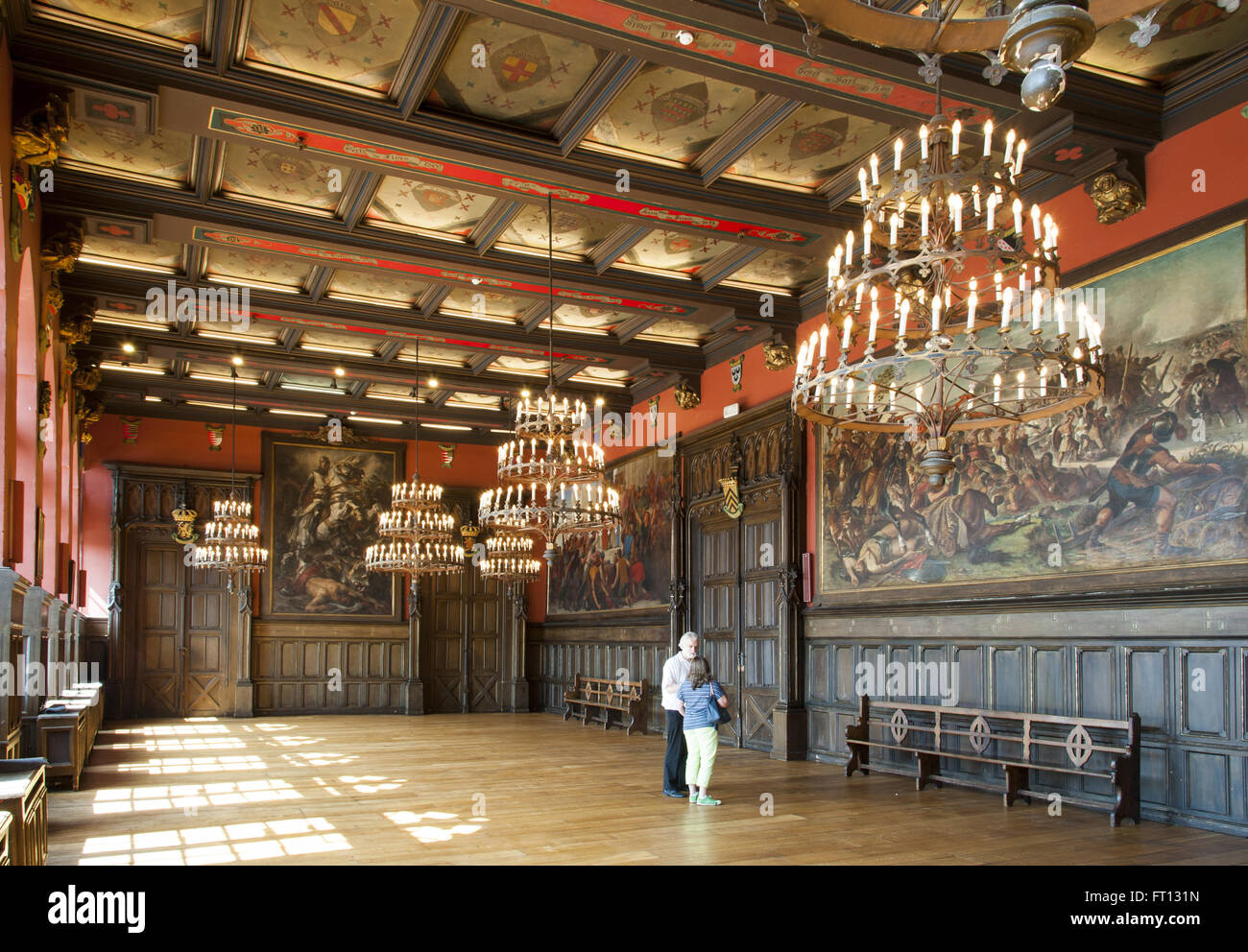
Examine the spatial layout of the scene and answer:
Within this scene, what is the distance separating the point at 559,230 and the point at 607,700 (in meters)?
8.88

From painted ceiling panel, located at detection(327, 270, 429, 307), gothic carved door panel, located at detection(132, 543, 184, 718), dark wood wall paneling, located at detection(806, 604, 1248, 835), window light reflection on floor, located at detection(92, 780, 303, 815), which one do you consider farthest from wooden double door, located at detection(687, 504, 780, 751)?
gothic carved door panel, located at detection(132, 543, 184, 718)

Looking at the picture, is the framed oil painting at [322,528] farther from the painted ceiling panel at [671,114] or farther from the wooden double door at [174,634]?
the painted ceiling panel at [671,114]

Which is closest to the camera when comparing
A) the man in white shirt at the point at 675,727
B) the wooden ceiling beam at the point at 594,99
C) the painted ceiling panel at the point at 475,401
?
the wooden ceiling beam at the point at 594,99

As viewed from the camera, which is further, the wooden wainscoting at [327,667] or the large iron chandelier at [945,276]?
the wooden wainscoting at [327,667]

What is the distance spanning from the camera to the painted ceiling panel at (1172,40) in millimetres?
7066

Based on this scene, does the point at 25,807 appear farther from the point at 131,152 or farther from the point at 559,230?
the point at 559,230

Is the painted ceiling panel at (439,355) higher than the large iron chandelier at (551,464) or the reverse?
higher

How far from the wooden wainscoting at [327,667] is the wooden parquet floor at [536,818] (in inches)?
255

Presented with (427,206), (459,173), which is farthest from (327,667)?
(459,173)

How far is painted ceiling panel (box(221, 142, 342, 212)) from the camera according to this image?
944 cm

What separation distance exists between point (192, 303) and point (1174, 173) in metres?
11.8

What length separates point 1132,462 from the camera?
26.9 feet

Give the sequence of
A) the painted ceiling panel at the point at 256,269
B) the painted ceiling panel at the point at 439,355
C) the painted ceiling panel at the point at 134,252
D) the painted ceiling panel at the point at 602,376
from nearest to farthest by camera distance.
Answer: the painted ceiling panel at the point at 134,252
the painted ceiling panel at the point at 256,269
the painted ceiling panel at the point at 439,355
the painted ceiling panel at the point at 602,376

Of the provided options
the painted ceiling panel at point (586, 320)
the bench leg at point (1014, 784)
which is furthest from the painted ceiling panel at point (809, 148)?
the bench leg at point (1014, 784)
